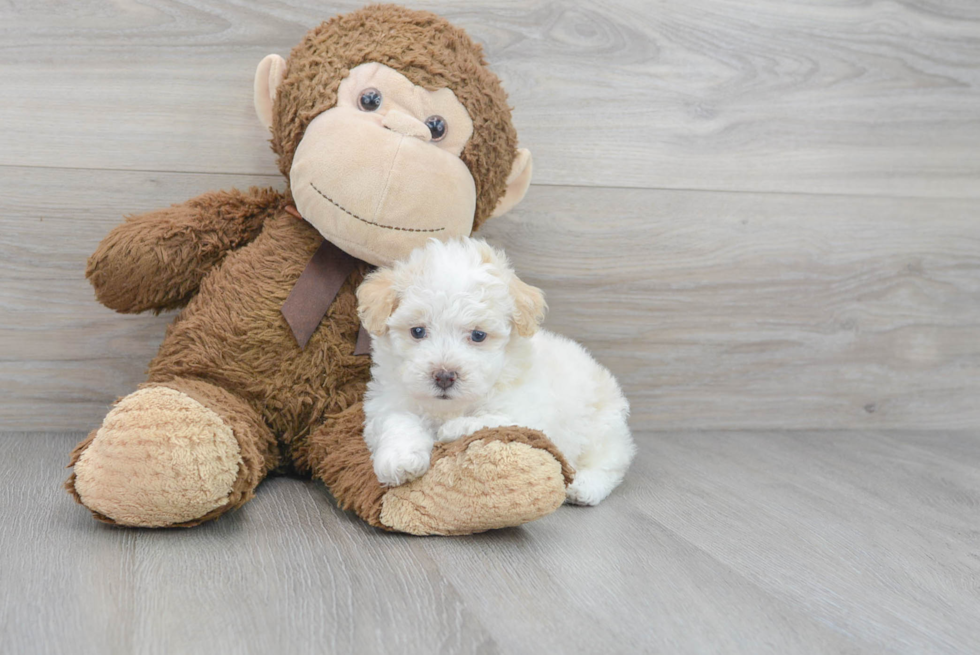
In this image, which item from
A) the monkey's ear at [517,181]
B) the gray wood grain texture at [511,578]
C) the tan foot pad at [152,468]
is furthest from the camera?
the monkey's ear at [517,181]

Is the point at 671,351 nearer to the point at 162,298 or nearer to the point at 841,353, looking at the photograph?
the point at 841,353

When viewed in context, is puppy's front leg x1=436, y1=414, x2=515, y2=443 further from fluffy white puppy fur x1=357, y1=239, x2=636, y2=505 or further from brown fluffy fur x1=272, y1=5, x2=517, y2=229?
brown fluffy fur x1=272, y1=5, x2=517, y2=229

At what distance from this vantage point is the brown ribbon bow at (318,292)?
3.51 feet

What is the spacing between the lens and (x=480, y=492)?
2.84ft

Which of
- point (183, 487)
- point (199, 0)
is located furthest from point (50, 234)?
point (183, 487)

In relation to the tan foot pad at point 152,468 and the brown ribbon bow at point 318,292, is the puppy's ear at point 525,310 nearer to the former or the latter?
the brown ribbon bow at point 318,292

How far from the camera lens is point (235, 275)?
1088 millimetres

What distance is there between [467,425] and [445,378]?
0.07 meters

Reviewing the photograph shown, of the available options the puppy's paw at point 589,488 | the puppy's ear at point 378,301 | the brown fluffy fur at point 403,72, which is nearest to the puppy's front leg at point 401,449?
the puppy's ear at point 378,301

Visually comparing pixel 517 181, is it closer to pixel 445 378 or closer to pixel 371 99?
pixel 371 99

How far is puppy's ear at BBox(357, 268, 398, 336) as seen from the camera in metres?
0.93

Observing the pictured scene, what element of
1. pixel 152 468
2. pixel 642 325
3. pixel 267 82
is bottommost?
pixel 642 325

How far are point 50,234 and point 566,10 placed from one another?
2.83ft

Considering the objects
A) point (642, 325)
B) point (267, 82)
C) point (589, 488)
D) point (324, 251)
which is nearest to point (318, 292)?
point (324, 251)
